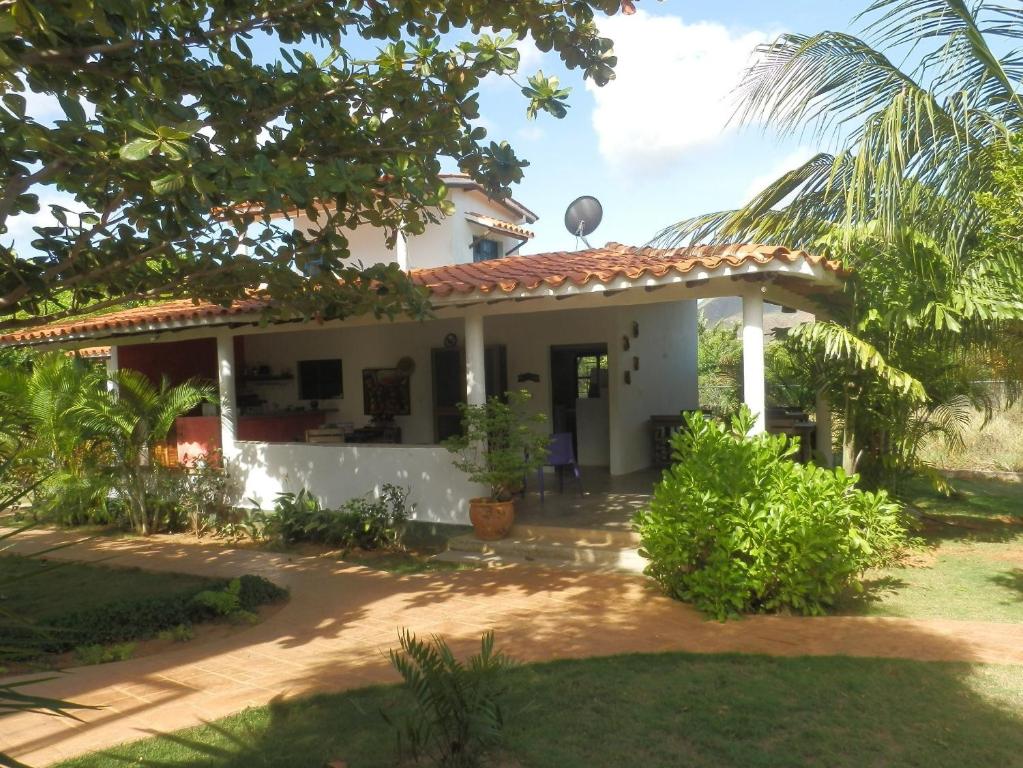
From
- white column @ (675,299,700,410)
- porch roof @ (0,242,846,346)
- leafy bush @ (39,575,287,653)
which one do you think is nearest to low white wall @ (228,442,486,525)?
porch roof @ (0,242,846,346)

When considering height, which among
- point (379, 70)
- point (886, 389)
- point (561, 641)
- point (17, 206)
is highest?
point (379, 70)

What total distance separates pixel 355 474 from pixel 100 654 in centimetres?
434

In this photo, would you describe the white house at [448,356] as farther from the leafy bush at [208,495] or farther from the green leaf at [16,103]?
the green leaf at [16,103]

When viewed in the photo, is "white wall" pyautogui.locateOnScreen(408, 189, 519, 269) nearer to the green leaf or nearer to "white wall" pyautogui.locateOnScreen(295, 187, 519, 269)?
"white wall" pyautogui.locateOnScreen(295, 187, 519, 269)

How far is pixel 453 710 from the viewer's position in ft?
12.3

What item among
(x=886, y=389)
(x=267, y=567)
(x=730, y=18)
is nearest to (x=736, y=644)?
(x=886, y=389)

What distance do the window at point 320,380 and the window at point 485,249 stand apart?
4.47 metres

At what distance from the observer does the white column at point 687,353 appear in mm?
13852

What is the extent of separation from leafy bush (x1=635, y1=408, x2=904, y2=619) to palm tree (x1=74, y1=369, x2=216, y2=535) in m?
6.71

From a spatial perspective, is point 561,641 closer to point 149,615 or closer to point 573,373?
point 149,615

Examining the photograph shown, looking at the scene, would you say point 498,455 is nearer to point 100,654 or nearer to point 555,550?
point 555,550

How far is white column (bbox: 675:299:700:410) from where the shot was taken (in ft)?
45.4

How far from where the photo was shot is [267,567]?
28.6 ft

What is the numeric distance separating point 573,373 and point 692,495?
618 centimetres
